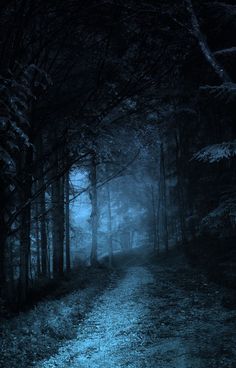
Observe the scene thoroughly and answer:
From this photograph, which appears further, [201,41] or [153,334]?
[201,41]

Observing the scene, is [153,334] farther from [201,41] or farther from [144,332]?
[201,41]

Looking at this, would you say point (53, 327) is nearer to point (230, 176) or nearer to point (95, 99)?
point (95, 99)

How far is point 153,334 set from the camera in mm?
9828

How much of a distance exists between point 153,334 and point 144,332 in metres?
0.36

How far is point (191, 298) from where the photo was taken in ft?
46.3

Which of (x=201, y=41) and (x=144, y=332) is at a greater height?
(x=201, y=41)

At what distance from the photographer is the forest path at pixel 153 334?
26.2 ft

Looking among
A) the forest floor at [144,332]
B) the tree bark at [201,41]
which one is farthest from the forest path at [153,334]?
the tree bark at [201,41]

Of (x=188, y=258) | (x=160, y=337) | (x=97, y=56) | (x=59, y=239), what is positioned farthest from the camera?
(x=188, y=258)

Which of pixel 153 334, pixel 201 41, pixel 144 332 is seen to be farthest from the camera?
pixel 201 41

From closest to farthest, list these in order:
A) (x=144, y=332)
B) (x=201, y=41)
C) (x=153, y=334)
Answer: (x=153, y=334) < (x=144, y=332) < (x=201, y=41)

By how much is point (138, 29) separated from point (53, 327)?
7.85 meters

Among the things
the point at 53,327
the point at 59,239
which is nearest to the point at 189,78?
the point at 59,239

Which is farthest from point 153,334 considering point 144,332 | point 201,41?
point 201,41
